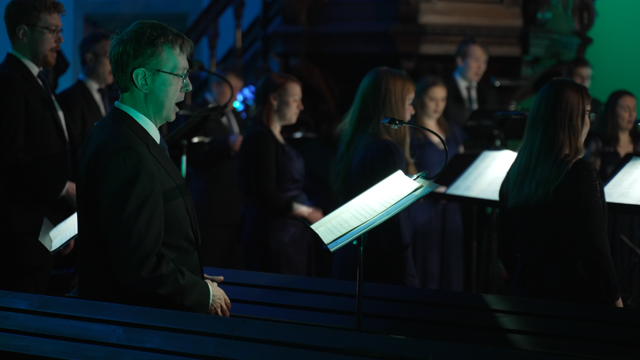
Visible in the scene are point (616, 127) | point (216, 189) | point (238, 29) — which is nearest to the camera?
point (616, 127)

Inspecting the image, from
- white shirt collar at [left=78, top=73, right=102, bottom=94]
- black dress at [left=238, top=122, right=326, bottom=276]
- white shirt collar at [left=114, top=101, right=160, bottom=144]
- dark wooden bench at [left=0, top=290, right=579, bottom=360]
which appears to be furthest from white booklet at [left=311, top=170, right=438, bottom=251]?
white shirt collar at [left=78, top=73, right=102, bottom=94]

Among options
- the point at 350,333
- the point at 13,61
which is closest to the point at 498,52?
the point at 13,61

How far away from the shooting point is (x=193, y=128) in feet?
10.6

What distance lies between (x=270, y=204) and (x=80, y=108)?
119cm

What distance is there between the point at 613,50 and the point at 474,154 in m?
4.62

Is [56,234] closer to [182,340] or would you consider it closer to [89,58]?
[182,340]

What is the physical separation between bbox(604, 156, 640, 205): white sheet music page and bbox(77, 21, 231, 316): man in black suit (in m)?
1.86

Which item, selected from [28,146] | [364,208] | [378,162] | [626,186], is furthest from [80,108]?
[626,186]

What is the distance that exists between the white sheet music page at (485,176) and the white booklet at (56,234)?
1950 mm

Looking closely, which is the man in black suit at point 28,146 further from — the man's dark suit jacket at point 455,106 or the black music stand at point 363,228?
the man's dark suit jacket at point 455,106

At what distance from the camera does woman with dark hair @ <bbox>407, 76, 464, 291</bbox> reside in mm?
3850

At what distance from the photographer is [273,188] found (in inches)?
126

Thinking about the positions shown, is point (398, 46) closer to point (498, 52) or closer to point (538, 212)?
point (498, 52)

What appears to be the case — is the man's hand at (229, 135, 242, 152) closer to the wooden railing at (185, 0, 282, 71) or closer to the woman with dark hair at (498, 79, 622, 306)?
the wooden railing at (185, 0, 282, 71)
